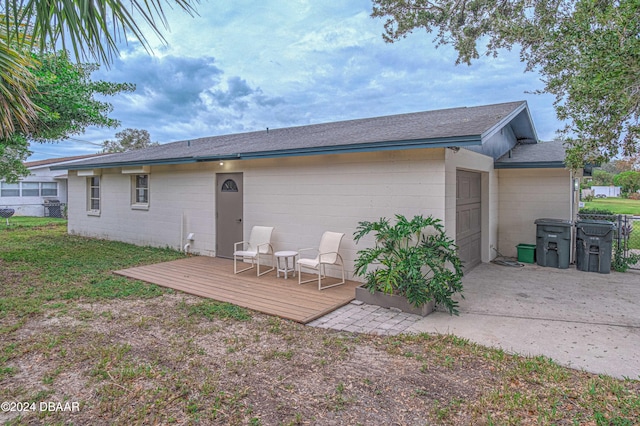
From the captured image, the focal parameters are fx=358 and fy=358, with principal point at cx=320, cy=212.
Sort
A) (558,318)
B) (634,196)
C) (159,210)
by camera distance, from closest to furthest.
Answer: (558,318), (159,210), (634,196)

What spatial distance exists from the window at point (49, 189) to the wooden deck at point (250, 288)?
18.7 meters

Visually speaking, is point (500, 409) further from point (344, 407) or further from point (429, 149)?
point (429, 149)

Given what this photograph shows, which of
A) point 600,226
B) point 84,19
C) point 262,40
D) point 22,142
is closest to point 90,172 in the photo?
point 22,142

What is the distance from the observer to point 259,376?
3.06 metres

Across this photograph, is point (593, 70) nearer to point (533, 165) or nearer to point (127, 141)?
point (533, 165)

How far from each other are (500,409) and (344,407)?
113cm

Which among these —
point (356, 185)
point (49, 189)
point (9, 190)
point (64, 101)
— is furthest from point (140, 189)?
point (49, 189)

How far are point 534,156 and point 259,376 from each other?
7.72 metres

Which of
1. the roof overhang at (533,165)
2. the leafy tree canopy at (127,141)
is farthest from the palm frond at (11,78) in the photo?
the leafy tree canopy at (127,141)

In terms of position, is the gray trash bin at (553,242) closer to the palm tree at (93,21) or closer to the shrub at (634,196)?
the palm tree at (93,21)

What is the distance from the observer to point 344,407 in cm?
265

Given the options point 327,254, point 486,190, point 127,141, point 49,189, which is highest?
point 127,141

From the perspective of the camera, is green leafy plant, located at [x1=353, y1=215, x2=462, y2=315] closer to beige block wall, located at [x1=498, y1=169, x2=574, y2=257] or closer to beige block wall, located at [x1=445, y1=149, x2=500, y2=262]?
beige block wall, located at [x1=445, y1=149, x2=500, y2=262]

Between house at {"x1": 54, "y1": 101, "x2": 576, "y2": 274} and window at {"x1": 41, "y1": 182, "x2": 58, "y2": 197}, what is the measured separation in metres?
13.7
